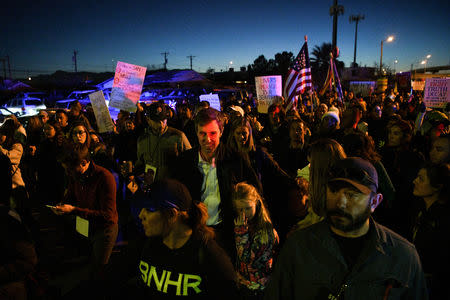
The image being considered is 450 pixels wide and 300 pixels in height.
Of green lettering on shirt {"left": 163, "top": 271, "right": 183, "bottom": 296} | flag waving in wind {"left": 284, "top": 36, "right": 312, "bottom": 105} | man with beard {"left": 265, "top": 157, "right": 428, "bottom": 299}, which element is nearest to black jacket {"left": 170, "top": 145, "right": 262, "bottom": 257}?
green lettering on shirt {"left": 163, "top": 271, "right": 183, "bottom": 296}

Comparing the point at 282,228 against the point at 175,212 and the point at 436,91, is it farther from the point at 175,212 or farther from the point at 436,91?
the point at 436,91

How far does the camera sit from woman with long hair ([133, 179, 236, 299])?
1784mm

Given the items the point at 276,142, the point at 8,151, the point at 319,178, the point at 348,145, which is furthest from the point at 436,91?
the point at 8,151

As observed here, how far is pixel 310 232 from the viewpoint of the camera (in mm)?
1662

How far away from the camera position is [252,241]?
269 centimetres

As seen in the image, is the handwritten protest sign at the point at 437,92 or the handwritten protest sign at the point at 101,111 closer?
the handwritten protest sign at the point at 101,111

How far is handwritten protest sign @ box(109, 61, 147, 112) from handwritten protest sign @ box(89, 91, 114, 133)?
1.16 feet

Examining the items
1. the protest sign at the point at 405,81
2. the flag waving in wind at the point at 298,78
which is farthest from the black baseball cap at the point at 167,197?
the protest sign at the point at 405,81

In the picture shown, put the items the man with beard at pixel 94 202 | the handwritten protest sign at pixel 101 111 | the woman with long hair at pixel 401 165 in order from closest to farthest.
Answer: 1. the man with beard at pixel 94 202
2. the woman with long hair at pixel 401 165
3. the handwritten protest sign at pixel 101 111

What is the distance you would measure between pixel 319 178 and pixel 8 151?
4.65m

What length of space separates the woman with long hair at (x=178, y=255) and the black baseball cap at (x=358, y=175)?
33.5 inches

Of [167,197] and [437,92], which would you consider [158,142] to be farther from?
[437,92]

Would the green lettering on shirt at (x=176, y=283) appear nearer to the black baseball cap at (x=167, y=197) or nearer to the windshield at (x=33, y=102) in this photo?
the black baseball cap at (x=167, y=197)

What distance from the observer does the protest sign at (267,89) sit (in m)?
8.71
